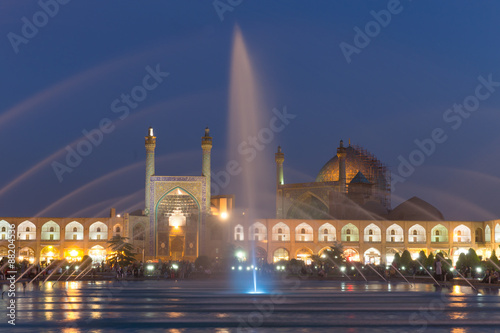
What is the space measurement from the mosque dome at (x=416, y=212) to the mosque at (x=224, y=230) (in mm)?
79

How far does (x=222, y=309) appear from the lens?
1224 centimetres

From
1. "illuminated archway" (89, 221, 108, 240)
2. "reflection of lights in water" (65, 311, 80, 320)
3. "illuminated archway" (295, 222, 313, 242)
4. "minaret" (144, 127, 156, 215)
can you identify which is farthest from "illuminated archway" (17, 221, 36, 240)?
"reflection of lights in water" (65, 311, 80, 320)

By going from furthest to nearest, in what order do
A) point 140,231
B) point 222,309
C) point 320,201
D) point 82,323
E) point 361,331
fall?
point 320,201, point 140,231, point 222,309, point 82,323, point 361,331

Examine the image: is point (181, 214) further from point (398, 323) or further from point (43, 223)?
point (398, 323)

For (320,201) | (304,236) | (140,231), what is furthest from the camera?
(320,201)

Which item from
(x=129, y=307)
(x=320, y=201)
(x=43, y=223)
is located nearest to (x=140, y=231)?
(x=43, y=223)

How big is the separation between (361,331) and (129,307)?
206 inches

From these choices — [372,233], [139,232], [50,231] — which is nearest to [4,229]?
[50,231]

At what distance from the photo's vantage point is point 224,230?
50875 millimetres

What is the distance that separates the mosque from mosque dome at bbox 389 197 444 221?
8 cm

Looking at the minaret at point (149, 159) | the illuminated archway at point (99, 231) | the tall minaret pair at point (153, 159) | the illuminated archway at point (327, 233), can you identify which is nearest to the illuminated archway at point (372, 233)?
the illuminated archway at point (327, 233)

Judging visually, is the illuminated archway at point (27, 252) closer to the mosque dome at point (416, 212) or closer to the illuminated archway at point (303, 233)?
A: the illuminated archway at point (303, 233)

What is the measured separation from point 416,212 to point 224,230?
16.1m

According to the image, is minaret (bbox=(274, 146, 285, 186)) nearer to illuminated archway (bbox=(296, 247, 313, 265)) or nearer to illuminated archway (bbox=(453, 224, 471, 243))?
illuminated archway (bbox=(296, 247, 313, 265))
